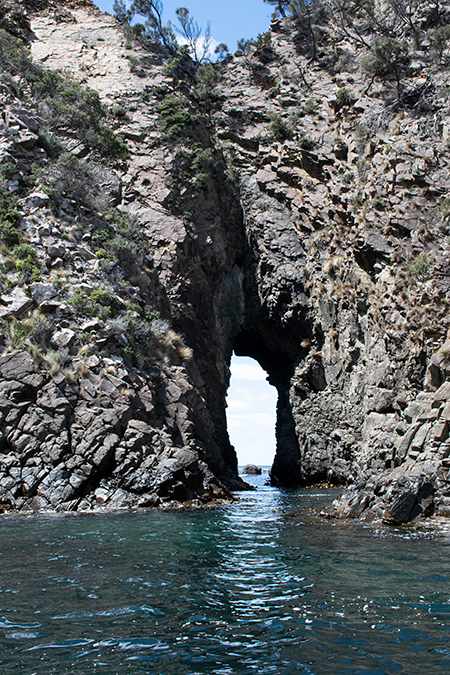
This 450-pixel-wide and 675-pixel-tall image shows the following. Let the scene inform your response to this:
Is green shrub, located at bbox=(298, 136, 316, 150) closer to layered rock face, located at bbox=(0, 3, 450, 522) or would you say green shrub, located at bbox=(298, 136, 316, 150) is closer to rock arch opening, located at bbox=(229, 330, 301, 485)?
layered rock face, located at bbox=(0, 3, 450, 522)

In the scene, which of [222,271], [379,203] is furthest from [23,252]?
[379,203]

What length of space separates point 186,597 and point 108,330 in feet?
50.4

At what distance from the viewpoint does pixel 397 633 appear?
546 centimetres

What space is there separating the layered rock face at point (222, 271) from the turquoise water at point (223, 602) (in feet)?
16.4

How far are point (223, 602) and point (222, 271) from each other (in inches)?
1106

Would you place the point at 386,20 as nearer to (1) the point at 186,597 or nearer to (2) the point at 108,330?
(2) the point at 108,330

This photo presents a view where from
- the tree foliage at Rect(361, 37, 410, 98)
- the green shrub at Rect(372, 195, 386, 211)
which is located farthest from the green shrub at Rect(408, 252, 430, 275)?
the tree foliage at Rect(361, 37, 410, 98)

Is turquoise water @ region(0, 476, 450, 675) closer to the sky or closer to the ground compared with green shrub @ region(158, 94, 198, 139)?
closer to the ground

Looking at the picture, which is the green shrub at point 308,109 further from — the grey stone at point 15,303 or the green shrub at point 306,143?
the grey stone at point 15,303

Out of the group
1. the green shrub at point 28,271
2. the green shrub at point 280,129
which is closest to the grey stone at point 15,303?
the green shrub at point 28,271

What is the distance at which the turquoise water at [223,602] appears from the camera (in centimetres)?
481

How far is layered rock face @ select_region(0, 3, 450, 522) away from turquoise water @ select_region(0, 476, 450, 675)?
16.4 feet

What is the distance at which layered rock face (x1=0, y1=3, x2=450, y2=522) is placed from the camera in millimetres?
17875

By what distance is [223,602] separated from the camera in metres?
6.75
